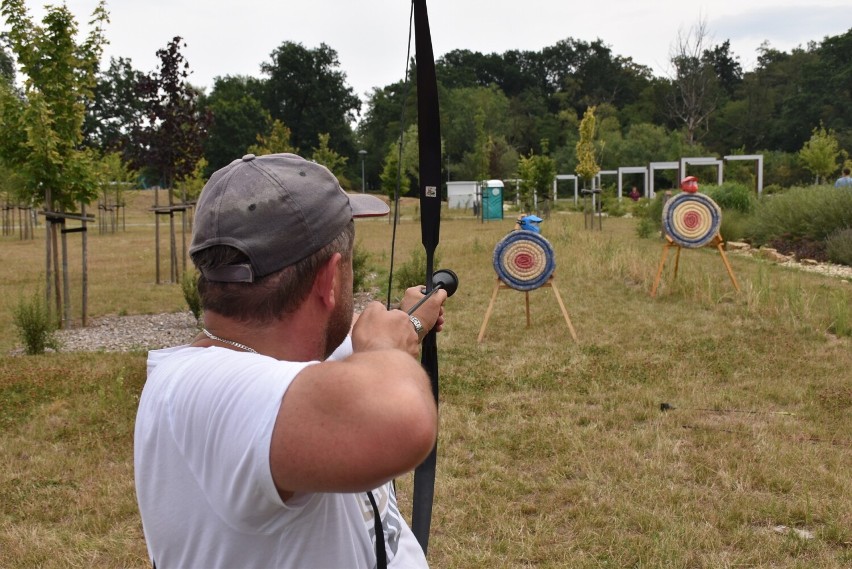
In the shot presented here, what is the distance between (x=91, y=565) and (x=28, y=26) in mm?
7100

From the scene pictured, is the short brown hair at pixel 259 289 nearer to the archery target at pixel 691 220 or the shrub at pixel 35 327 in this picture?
the shrub at pixel 35 327

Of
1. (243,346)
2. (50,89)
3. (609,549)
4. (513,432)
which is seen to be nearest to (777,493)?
(609,549)

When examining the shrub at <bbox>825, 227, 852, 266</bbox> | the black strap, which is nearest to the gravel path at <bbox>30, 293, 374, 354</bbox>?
the black strap

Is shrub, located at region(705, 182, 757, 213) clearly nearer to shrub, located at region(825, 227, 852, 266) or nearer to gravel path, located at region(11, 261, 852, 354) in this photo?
shrub, located at region(825, 227, 852, 266)

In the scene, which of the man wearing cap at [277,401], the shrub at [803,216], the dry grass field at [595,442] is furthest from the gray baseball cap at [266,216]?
the shrub at [803,216]

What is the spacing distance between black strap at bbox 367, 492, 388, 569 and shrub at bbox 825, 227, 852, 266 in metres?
13.6

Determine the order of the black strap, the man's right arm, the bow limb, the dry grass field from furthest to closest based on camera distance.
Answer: the dry grass field, the bow limb, the black strap, the man's right arm

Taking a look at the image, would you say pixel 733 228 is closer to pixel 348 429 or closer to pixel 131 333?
pixel 131 333

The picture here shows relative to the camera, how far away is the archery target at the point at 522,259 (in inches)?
314

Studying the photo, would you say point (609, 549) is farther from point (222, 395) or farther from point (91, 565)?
point (222, 395)

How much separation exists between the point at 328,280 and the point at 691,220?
9184 millimetres

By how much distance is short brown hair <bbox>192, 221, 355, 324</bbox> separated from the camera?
3.73 feet

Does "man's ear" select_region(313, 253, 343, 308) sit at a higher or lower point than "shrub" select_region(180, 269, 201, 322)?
higher

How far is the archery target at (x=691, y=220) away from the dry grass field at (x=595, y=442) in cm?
94
